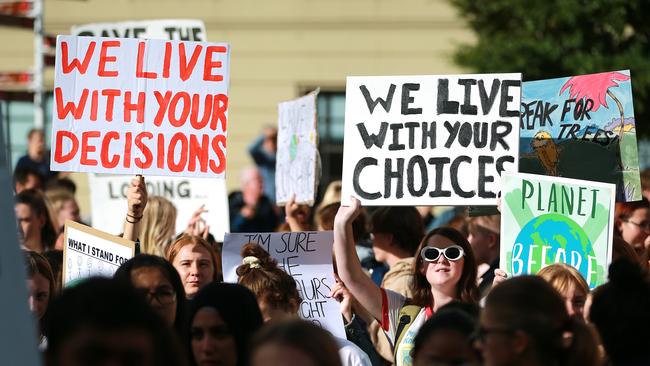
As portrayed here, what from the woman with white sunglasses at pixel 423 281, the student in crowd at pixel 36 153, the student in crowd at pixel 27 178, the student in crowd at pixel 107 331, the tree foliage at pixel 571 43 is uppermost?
the tree foliage at pixel 571 43

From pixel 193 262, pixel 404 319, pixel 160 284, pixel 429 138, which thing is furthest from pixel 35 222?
pixel 160 284

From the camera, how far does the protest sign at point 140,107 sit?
6.76 m

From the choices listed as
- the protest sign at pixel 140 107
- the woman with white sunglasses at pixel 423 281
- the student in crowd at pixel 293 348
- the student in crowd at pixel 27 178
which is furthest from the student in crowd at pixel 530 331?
the student in crowd at pixel 27 178

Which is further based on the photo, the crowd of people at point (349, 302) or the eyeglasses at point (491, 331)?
the eyeglasses at point (491, 331)

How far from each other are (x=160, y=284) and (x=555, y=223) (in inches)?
85.0

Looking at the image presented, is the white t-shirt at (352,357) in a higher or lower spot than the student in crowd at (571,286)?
lower

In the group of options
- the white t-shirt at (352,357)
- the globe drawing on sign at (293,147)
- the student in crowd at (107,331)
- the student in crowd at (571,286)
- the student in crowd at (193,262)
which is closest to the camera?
the student in crowd at (107,331)

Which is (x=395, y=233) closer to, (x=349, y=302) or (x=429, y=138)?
(x=429, y=138)

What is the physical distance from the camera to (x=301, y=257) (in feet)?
21.1

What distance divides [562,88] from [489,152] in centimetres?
59

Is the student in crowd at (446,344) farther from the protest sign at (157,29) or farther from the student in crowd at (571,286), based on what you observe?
the protest sign at (157,29)

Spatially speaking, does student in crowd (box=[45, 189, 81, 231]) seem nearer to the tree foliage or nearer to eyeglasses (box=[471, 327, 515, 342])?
eyeglasses (box=[471, 327, 515, 342])

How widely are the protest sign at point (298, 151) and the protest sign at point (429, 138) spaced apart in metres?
0.97

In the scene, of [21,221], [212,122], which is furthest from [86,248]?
[21,221]
